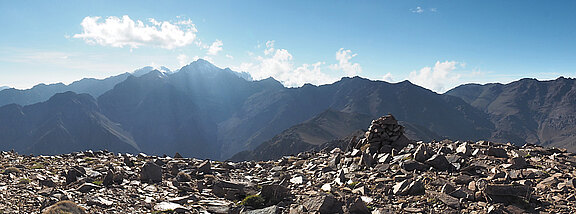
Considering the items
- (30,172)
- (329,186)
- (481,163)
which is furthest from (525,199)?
(30,172)

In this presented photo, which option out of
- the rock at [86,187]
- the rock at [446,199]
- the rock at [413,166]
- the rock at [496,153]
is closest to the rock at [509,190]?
the rock at [446,199]

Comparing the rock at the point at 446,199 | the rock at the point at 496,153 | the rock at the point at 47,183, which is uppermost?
the rock at the point at 496,153

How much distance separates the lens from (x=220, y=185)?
62.7 feet

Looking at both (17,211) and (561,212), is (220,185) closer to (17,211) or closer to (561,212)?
(17,211)

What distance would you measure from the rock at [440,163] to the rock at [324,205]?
7.90m

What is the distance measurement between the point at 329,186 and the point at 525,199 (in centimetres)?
956

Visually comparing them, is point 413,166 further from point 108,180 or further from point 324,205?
point 108,180

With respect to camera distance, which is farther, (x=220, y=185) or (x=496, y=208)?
(x=220, y=185)

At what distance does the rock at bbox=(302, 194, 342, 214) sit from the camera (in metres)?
14.1

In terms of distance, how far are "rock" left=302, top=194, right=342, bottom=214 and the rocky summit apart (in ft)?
0.14

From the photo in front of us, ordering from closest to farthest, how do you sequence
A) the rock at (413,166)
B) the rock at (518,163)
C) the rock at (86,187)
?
the rock at (86,187) < the rock at (518,163) < the rock at (413,166)

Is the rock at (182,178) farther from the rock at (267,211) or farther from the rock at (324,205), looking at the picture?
the rock at (324,205)

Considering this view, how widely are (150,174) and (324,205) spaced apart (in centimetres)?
1247

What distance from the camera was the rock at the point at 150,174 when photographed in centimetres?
2059
